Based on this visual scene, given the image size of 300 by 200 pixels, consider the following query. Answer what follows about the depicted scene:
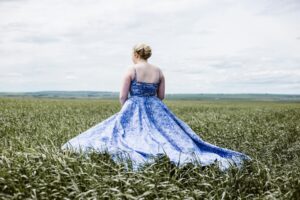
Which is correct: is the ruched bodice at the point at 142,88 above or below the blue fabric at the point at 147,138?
above

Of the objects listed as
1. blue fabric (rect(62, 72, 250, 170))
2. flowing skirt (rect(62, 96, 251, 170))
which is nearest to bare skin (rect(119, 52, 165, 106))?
blue fabric (rect(62, 72, 250, 170))

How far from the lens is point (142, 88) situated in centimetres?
788

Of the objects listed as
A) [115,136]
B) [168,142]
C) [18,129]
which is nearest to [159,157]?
[168,142]

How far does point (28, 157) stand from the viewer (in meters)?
6.48

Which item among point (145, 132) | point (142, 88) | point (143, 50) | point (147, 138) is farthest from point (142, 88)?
point (147, 138)

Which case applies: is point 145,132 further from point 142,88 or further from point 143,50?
point 143,50

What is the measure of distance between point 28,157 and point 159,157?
2.31 m

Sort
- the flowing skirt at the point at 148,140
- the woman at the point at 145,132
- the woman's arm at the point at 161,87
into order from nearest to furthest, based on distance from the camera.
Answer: the flowing skirt at the point at 148,140 → the woman at the point at 145,132 → the woman's arm at the point at 161,87

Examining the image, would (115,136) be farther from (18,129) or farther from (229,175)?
(18,129)

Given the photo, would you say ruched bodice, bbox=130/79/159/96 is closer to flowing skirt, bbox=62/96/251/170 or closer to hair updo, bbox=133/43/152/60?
flowing skirt, bbox=62/96/251/170

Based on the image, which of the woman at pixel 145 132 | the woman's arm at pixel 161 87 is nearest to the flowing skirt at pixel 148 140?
the woman at pixel 145 132

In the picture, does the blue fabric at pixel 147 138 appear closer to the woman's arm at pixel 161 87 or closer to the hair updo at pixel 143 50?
the woman's arm at pixel 161 87

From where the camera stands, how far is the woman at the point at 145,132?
7152mm

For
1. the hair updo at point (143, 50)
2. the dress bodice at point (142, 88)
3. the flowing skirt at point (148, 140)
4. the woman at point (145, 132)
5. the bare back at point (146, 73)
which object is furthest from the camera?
the dress bodice at point (142, 88)
